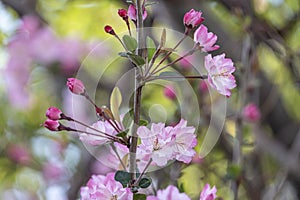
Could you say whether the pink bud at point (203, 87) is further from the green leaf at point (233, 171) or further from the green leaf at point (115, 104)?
the green leaf at point (115, 104)

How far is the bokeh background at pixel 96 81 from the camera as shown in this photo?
133cm

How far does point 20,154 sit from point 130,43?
120 centimetres

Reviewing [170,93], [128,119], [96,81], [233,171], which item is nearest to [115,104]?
[128,119]

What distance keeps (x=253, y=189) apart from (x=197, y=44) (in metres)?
0.66

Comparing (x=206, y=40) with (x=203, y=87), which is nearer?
(x=206, y=40)

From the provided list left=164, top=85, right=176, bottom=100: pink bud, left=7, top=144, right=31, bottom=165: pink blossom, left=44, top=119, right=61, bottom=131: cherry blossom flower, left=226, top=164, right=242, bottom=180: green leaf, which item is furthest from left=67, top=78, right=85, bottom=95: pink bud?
left=7, top=144, right=31, bottom=165: pink blossom

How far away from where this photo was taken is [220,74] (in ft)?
1.76

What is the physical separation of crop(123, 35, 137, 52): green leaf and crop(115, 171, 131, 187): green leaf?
0.37 ft

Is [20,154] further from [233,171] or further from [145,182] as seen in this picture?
[145,182]

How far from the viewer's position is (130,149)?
508 millimetres

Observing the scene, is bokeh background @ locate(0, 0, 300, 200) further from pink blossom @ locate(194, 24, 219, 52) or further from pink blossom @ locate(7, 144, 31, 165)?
pink blossom @ locate(194, 24, 219, 52)

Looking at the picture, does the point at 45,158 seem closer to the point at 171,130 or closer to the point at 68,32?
the point at 68,32

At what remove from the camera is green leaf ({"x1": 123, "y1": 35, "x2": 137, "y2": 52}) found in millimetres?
523

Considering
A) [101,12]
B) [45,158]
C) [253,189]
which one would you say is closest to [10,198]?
[45,158]
